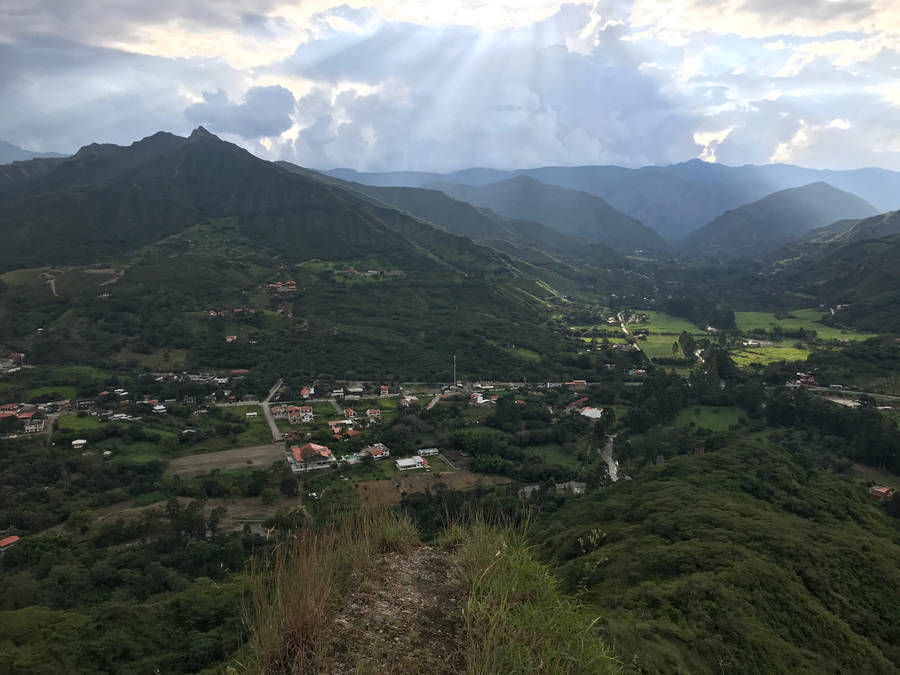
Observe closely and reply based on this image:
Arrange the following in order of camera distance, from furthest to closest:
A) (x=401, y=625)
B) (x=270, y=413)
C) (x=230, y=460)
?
1. (x=270, y=413)
2. (x=230, y=460)
3. (x=401, y=625)

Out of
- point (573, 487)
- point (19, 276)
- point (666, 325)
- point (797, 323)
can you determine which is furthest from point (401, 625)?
point (797, 323)

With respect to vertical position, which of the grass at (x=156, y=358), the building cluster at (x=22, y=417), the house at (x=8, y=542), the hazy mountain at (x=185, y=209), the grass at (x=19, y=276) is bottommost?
the house at (x=8, y=542)

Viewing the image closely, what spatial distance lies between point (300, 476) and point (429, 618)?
25473mm

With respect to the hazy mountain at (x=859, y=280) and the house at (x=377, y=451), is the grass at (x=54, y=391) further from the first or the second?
the hazy mountain at (x=859, y=280)

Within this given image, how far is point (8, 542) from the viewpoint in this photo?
1991 cm

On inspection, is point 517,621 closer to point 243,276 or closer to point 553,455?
point 553,455

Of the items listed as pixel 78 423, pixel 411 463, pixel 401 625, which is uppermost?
pixel 401 625

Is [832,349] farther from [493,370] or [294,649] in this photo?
[294,649]

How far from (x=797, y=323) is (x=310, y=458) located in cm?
7438

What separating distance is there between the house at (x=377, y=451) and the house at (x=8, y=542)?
16763 millimetres

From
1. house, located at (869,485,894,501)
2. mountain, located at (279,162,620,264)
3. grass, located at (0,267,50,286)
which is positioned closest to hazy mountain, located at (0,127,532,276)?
grass, located at (0,267,50,286)

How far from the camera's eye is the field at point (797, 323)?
6022cm

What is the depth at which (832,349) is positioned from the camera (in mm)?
52656

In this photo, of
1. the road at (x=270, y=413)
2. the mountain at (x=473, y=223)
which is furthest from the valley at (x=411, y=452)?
the mountain at (x=473, y=223)
